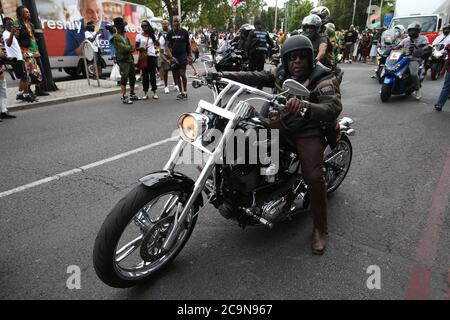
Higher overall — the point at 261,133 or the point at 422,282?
the point at 261,133

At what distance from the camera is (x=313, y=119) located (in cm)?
247

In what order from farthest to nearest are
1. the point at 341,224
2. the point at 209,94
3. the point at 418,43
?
the point at 209,94 → the point at 418,43 → the point at 341,224

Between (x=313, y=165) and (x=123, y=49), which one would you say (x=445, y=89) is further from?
(x=123, y=49)

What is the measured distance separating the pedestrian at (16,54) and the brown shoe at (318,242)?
25.5 feet

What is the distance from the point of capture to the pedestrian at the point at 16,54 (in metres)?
7.28

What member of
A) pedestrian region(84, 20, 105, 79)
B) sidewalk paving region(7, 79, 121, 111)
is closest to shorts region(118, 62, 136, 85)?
sidewalk paving region(7, 79, 121, 111)

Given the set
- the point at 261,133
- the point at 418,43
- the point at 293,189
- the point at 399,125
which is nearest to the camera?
the point at 261,133

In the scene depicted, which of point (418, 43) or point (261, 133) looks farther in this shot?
point (418, 43)

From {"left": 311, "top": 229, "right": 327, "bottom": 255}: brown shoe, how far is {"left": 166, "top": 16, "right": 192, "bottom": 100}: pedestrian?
6845 millimetres

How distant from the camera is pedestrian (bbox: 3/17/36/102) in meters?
7.28

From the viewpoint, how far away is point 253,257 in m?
2.67
